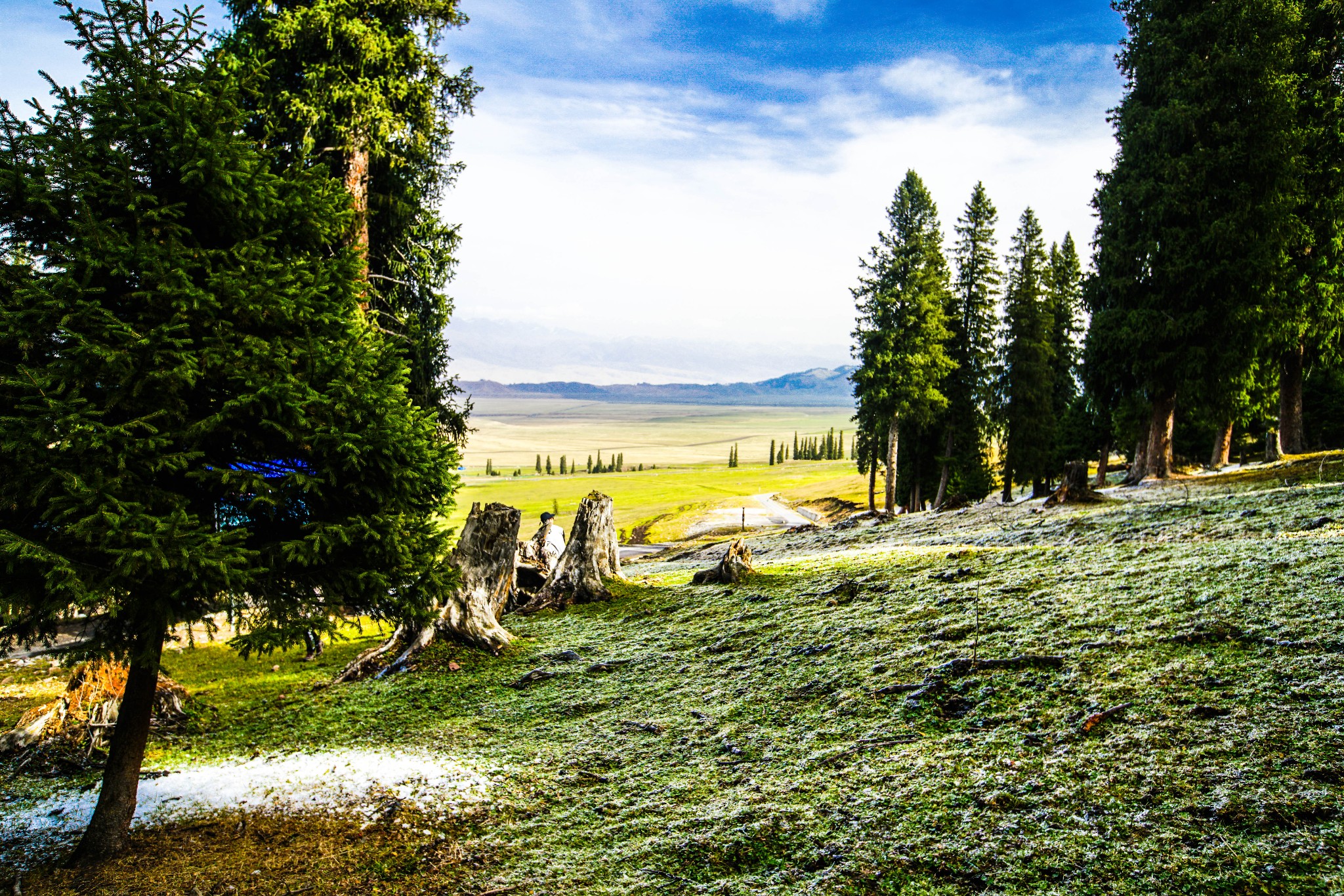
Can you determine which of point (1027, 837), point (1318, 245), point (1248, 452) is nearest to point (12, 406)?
point (1027, 837)

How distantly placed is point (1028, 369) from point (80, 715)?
39031 millimetres

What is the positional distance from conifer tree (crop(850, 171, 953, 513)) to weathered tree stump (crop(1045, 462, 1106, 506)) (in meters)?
15.7

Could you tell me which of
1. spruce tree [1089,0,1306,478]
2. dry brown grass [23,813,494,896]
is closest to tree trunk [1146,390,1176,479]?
spruce tree [1089,0,1306,478]

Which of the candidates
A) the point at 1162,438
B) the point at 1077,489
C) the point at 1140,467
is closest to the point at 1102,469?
the point at 1140,467

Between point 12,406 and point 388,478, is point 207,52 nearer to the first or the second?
point 12,406

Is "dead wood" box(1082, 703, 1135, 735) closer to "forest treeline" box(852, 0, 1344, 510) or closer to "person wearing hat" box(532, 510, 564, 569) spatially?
"person wearing hat" box(532, 510, 564, 569)

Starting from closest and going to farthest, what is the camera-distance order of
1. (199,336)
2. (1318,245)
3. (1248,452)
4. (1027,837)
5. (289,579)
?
(1027,837) < (199,336) < (289,579) < (1318,245) < (1248,452)

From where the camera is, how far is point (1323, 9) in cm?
2003

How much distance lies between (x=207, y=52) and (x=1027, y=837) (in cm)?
853

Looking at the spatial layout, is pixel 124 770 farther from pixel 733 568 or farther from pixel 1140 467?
pixel 1140 467

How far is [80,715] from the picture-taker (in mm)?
8094

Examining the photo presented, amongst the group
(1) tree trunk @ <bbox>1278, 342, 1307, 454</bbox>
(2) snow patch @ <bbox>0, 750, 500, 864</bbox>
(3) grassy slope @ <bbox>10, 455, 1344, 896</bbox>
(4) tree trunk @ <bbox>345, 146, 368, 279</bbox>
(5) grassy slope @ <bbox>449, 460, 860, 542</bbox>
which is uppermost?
(4) tree trunk @ <bbox>345, 146, 368, 279</bbox>

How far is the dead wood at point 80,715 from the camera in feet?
26.0

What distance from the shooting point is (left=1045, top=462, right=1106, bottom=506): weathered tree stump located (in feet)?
52.3
